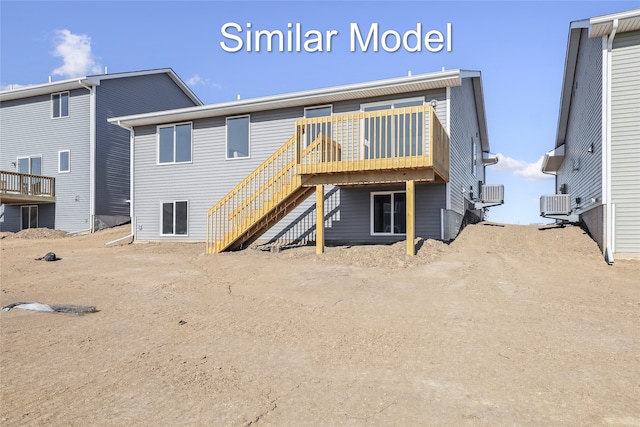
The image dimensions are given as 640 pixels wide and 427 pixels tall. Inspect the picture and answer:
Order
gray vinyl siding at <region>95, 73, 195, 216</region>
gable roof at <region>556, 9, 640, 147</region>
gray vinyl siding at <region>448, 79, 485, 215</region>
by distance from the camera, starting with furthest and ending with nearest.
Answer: gray vinyl siding at <region>95, 73, 195, 216</region> < gray vinyl siding at <region>448, 79, 485, 215</region> < gable roof at <region>556, 9, 640, 147</region>

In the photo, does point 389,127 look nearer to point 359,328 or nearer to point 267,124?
point 267,124

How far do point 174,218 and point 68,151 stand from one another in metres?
9.16

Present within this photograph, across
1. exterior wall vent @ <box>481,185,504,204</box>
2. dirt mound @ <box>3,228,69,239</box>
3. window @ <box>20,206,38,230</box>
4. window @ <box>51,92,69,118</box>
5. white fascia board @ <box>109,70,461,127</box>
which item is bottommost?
dirt mound @ <box>3,228,69,239</box>

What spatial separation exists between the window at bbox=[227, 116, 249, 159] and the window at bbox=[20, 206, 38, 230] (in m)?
13.6

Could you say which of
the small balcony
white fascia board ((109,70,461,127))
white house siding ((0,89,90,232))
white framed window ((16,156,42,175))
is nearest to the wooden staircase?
white fascia board ((109,70,461,127))

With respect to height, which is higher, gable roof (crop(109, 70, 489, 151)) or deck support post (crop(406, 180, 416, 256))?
gable roof (crop(109, 70, 489, 151))

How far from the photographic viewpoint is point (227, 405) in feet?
11.1

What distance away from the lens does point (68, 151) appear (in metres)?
21.4

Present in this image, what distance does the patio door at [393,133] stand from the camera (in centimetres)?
1070

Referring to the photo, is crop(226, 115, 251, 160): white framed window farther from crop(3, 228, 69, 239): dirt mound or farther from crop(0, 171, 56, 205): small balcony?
crop(0, 171, 56, 205): small balcony

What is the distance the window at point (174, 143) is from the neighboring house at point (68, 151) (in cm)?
590

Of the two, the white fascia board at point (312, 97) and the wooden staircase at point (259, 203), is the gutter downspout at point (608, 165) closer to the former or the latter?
the white fascia board at point (312, 97)

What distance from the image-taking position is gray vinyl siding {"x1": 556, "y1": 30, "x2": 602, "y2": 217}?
37.2ft

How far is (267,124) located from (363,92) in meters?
3.81
